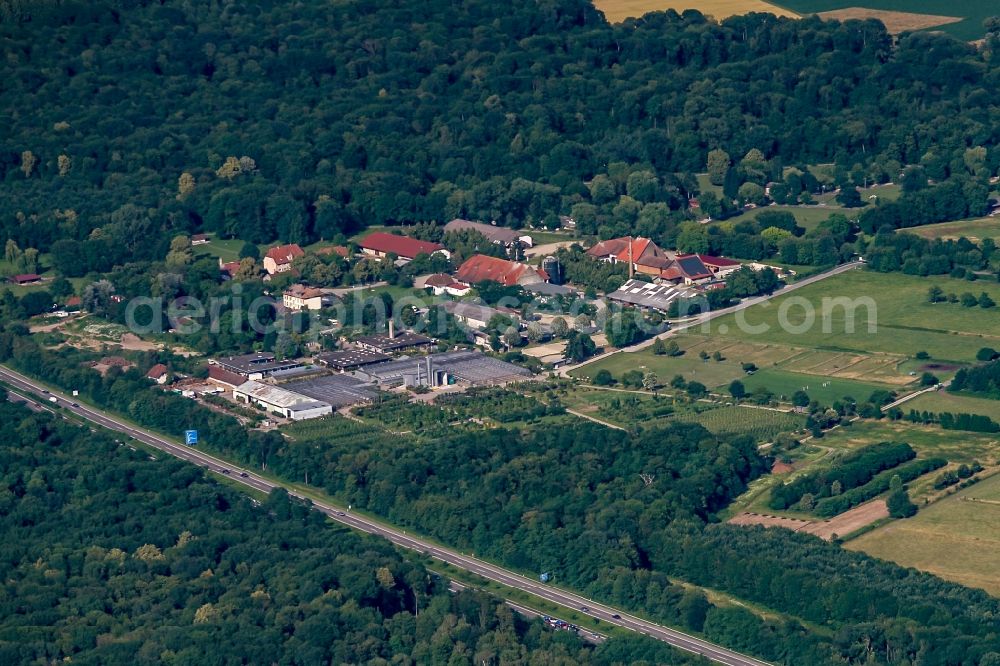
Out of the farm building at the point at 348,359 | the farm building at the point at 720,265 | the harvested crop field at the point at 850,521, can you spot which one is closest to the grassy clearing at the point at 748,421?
the harvested crop field at the point at 850,521

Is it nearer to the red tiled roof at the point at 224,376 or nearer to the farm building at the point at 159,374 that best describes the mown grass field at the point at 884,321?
the red tiled roof at the point at 224,376

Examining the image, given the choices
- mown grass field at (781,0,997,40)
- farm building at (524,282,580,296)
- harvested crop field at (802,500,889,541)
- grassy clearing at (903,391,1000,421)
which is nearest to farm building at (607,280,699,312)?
farm building at (524,282,580,296)

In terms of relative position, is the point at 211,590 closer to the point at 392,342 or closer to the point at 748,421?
the point at 748,421

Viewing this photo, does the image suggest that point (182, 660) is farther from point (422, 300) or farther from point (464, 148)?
point (464, 148)

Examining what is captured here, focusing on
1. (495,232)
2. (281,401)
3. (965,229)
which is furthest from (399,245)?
(965,229)

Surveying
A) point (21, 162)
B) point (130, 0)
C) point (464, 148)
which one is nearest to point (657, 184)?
point (464, 148)

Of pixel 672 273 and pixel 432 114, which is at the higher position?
pixel 432 114
